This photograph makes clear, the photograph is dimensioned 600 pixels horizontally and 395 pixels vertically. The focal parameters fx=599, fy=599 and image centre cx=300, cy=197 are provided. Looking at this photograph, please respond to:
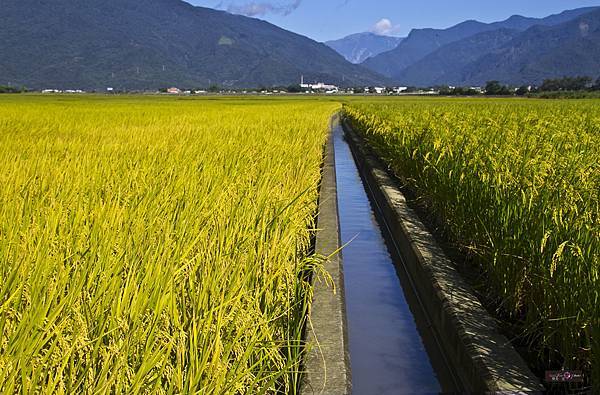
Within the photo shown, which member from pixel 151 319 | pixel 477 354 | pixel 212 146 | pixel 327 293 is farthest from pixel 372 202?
pixel 151 319

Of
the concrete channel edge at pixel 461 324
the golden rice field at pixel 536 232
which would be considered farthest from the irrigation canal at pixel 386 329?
the golden rice field at pixel 536 232

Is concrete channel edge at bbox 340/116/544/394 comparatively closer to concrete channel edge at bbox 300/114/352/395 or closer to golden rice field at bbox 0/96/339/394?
concrete channel edge at bbox 300/114/352/395

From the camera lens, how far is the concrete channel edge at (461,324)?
255cm

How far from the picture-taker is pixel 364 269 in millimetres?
5441

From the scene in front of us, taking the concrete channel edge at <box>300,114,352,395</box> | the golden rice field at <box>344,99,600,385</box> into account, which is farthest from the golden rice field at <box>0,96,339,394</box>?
the golden rice field at <box>344,99,600,385</box>

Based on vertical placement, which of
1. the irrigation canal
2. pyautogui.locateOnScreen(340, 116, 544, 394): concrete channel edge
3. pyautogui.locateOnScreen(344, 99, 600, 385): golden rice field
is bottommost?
the irrigation canal

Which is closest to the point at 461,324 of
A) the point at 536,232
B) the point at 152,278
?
the point at 536,232

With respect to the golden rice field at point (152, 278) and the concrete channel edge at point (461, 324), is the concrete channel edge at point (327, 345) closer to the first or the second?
the golden rice field at point (152, 278)

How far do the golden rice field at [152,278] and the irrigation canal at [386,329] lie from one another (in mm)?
624

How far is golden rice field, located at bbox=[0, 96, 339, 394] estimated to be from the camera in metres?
1.63

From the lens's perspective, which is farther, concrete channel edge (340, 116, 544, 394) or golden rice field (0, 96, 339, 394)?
concrete channel edge (340, 116, 544, 394)

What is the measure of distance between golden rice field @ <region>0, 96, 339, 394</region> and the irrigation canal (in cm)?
62

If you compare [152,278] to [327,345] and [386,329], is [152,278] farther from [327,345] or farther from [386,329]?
[386,329]

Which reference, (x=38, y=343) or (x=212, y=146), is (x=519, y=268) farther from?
(x=212, y=146)
